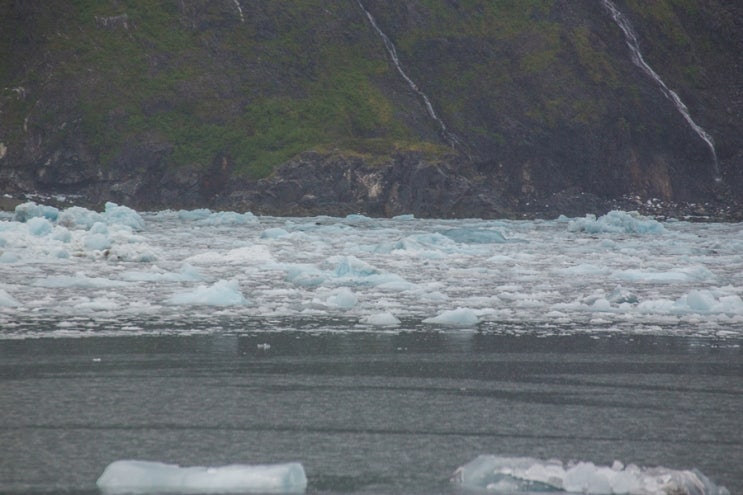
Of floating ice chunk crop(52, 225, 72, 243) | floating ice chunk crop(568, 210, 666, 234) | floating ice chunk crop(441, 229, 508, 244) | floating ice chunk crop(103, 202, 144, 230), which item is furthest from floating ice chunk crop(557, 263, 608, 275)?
A: floating ice chunk crop(568, 210, 666, 234)

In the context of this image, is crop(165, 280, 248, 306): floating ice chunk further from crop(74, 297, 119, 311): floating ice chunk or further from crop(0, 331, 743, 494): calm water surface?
crop(0, 331, 743, 494): calm water surface

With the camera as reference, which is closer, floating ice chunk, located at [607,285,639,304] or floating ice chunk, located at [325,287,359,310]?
floating ice chunk, located at [325,287,359,310]

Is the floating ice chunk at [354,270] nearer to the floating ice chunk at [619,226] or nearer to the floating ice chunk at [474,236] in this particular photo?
the floating ice chunk at [474,236]

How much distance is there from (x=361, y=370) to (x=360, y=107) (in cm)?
5385

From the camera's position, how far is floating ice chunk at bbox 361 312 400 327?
1213 centimetres

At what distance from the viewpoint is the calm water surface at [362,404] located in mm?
6188

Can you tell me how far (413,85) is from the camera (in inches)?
2589

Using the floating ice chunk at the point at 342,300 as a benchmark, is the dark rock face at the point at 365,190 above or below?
above

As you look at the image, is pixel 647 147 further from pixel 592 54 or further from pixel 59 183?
pixel 59 183

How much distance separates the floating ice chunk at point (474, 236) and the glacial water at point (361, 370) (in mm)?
8053

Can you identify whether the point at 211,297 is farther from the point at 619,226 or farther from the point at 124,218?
the point at 619,226

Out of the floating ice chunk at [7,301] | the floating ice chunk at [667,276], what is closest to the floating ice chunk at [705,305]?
the floating ice chunk at [667,276]

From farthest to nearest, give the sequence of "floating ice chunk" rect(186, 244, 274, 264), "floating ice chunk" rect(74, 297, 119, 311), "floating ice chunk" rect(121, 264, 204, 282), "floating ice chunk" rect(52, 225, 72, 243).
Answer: "floating ice chunk" rect(52, 225, 72, 243), "floating ice chunk" rect(186, 244, 274, 264), "floating ice chunk" rect(121, 264, 204, 282), "floating ice chunk" rect(74, 297, 119, 311)

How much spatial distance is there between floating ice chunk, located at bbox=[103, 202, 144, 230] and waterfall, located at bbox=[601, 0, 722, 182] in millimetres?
44829
